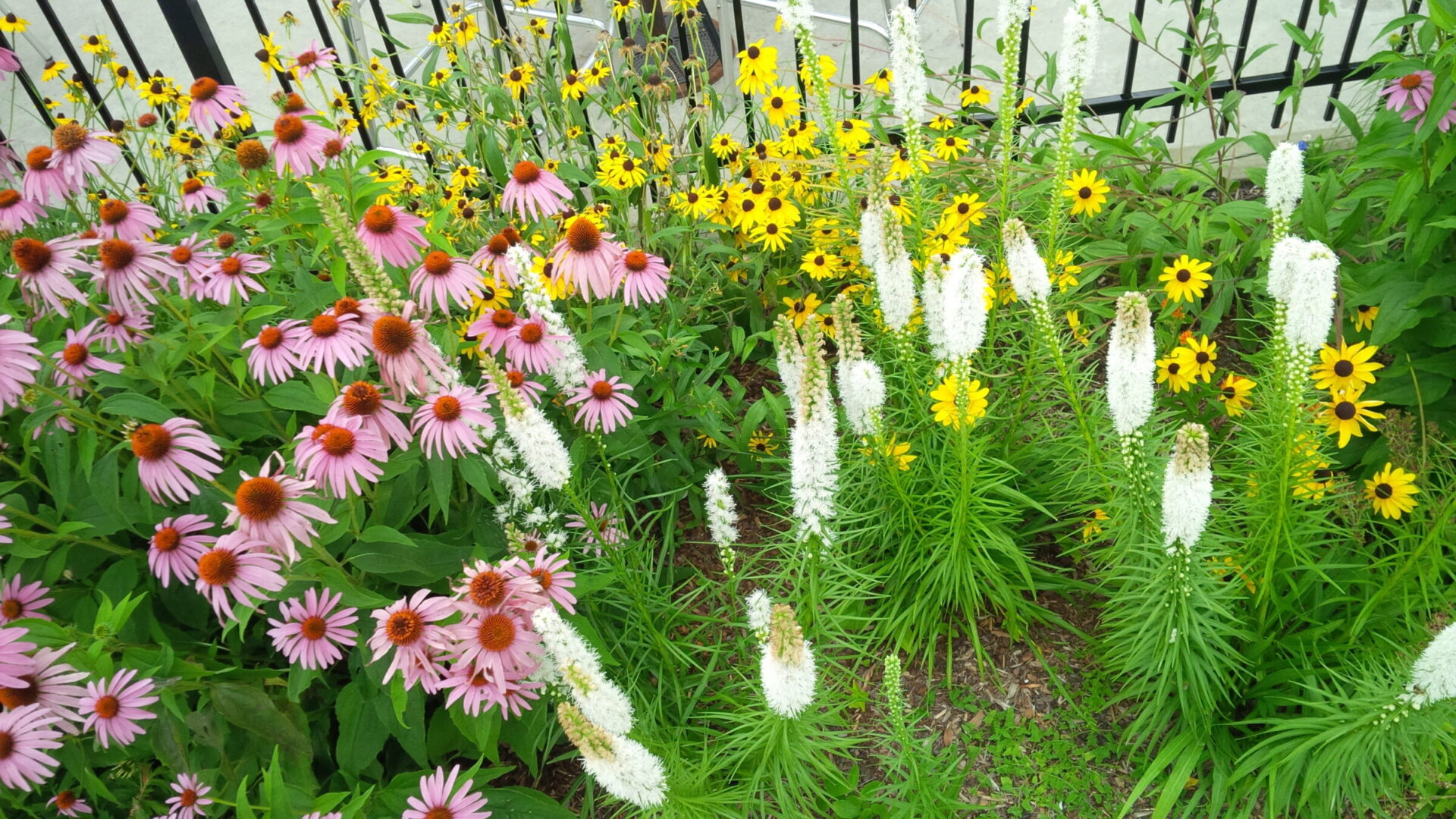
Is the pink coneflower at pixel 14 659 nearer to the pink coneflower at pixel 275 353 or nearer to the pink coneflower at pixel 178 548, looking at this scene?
the pink coneflower at pixel 178 548

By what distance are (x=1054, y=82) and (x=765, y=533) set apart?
67.0 inches

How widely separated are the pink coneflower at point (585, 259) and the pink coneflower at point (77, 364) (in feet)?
2.55

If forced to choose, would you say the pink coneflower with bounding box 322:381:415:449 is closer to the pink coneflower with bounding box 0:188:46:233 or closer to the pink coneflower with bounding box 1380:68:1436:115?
the pink coneflower with bounding box 0:188:46:233

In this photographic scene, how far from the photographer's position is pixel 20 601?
1598 mm

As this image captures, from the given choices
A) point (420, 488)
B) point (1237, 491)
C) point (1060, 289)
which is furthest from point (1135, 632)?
point (420, 488)

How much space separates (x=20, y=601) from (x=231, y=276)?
2.14ft

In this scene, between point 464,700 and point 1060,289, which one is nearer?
point 464,700

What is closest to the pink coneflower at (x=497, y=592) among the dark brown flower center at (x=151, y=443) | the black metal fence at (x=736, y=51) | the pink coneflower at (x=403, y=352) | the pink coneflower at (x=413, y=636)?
the pink coneflower at (x=413, y=636)

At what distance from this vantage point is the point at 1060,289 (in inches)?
91.4

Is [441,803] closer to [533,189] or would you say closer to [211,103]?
[533,189]

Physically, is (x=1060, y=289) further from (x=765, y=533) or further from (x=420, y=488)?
(x=420, y=488)

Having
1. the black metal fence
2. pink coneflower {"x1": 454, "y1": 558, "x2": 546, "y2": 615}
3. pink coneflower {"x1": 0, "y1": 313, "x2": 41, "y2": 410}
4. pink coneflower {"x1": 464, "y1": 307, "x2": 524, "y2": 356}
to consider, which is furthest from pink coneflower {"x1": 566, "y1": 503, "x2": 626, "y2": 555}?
the black metal fence

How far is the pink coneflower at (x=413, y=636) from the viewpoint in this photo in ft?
4.62

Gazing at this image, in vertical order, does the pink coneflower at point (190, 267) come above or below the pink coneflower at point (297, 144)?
below
